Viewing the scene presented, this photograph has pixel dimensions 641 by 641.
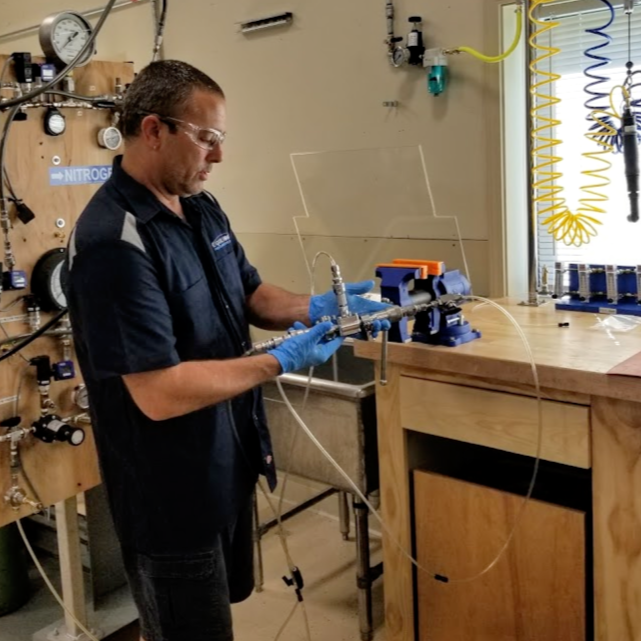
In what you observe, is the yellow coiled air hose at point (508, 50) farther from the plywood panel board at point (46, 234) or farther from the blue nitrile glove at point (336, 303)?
the plywood panel board at point (46, 234)

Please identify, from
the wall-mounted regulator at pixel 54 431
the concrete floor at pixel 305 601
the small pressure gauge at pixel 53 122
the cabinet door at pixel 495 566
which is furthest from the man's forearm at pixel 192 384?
the concrete floor at pixel 305 601

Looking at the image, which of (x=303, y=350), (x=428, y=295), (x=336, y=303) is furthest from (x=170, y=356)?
(x=428, y=295)

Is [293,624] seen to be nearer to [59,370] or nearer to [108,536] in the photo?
[108,536]

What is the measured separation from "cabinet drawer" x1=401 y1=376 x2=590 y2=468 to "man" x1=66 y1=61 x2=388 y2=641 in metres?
0.27

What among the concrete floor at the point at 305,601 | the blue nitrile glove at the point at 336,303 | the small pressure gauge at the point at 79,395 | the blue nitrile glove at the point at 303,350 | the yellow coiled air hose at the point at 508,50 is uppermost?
the yellow coiled air hose at the point at 508,50

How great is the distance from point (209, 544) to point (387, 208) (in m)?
1.30

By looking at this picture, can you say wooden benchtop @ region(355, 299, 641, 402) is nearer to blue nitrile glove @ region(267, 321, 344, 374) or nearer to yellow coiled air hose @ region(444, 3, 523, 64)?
blue nitrile glove @ region(267, 321, 344, 374)

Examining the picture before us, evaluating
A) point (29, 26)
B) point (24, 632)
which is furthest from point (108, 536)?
point (29, 26)

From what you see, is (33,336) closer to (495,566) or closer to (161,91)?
(161,91)

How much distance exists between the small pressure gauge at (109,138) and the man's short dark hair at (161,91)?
0.76m

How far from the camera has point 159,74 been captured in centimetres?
148

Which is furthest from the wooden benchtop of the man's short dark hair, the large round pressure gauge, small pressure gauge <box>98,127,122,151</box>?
the large round pressure gauge

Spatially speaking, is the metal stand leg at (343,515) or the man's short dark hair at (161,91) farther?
the metal stand leg at (343,515)

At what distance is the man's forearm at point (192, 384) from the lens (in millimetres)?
1369
